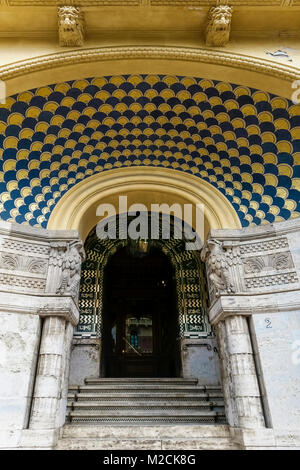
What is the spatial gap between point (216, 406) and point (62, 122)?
5038mm

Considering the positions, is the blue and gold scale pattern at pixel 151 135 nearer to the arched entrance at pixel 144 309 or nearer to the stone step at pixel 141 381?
the arched entrance at pixel 144 309

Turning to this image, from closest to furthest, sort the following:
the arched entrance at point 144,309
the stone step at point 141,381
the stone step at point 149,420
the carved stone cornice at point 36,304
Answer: the carved stone cornice at point 36,304 → the stone step at point 149,420 → the stone step at point 141,381 → the arched entrance at point 144,309

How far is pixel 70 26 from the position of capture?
437cm

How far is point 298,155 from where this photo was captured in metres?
4.74

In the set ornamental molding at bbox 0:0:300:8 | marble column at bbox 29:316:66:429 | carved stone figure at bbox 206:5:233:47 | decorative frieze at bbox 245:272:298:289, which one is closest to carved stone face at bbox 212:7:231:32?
carved stone figure at bbox 206:5:233:47

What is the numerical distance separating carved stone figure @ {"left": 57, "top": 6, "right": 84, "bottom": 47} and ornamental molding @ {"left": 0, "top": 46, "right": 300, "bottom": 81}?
0.49ft

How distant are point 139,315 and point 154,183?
4639 millimetres

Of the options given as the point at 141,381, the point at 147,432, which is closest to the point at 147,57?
the point at 147,432

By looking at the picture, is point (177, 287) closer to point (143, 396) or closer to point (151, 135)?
point (143, 396)

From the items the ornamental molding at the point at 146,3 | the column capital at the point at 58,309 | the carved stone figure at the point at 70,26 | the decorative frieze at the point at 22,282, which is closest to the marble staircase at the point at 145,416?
the column capital at the point at 58,309

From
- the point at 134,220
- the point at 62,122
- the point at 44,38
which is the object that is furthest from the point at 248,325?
the point at 44,38

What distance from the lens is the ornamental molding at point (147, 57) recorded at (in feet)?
14.6

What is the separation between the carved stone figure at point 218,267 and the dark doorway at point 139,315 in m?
3.03
